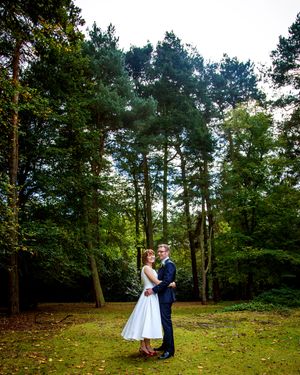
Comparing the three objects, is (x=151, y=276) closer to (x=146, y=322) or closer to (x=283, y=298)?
(x=146, y=322)

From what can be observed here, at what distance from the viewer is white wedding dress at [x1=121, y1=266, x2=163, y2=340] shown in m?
5.75

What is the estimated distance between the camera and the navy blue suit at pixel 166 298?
5.94 meters

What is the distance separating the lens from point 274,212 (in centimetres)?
1736

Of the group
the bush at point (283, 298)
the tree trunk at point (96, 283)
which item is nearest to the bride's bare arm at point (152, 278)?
the bush at point (283, 298)

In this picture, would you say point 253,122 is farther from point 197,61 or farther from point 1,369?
point 1,369

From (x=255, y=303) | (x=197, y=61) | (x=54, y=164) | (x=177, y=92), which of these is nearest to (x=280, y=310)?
(x=255, y=303)

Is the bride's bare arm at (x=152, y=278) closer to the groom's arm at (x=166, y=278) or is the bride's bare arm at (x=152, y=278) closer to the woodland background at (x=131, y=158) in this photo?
the groom's arm at (x=166, y=278)

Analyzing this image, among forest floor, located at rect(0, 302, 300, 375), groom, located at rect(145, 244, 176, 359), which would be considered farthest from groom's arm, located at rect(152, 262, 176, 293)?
forest floor, located at rect(0, 302, 300, 375)

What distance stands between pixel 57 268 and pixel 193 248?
14388mm

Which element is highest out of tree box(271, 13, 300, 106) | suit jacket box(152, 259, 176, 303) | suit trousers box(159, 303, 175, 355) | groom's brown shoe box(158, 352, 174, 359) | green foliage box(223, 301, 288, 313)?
tree box(271, 13, 300, 106)

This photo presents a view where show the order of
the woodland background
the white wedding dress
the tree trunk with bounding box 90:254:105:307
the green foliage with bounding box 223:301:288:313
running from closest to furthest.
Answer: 1. the white wedding dress
2. the woodland background
3. the green foliage with bounding box 223:301:288:313
4. the tree trunk with bounding box 90:254:105:307

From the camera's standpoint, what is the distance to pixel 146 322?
5.78 meters

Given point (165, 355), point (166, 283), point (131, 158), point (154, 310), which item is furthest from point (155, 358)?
point (131, 158)

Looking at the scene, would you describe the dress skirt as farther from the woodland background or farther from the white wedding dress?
the woodland background
